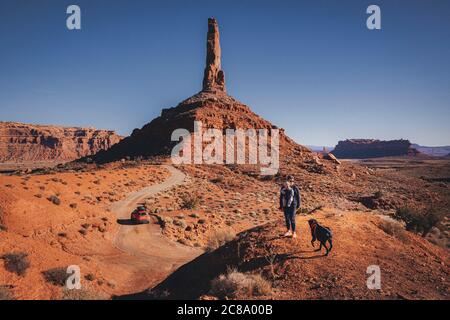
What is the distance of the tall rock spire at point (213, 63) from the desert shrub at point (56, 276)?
208ft

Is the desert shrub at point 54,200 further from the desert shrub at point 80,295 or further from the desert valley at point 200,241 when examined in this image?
the desert shrub at point 80,295

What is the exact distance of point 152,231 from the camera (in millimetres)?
20500

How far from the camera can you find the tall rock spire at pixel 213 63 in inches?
2891

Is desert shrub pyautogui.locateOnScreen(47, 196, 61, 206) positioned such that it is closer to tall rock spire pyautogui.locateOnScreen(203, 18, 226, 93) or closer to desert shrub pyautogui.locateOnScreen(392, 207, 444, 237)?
desert shrub pyautogui.locateOnScreen(392, 207, 444, 237)

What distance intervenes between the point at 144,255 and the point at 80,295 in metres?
5.51

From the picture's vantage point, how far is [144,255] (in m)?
16.9

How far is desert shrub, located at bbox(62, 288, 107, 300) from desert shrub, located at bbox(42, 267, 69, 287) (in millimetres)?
592

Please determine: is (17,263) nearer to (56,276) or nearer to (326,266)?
(56,276)

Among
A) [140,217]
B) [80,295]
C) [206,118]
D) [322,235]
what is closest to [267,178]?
[206,118]

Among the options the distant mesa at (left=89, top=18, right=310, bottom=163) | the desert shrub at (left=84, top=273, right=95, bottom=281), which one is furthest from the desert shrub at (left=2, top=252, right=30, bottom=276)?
the distant mesa at (left=89, top=18, right=310, bottom=163)
